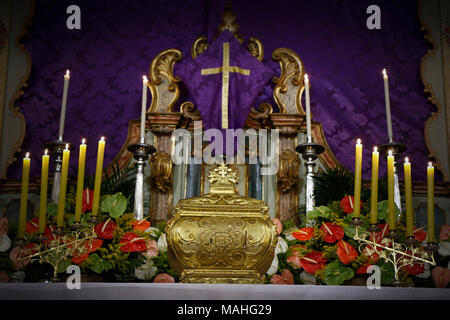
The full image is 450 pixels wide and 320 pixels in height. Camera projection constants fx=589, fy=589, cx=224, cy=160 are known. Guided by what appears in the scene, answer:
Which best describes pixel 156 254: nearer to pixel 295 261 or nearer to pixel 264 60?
pixel 295 261

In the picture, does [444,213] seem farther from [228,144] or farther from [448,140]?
[228,144]

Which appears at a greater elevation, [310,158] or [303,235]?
[310,158]

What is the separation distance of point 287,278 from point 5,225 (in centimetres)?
141

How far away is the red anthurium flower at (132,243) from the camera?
2.75 m

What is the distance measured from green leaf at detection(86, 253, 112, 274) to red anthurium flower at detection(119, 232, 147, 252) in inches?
4.3

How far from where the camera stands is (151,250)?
9.48ft

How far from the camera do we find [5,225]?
2887 millimetres

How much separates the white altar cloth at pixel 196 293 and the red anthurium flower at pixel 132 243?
87 centimetres

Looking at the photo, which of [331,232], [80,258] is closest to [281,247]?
[331,232]

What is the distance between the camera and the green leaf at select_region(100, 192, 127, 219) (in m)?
2.88

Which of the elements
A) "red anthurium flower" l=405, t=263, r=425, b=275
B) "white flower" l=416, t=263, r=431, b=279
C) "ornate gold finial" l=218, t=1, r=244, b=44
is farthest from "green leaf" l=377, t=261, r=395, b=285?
"ornate gold finial" l=218, t=1, r=244, b=44

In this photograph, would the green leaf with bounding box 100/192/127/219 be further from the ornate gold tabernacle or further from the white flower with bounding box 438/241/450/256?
the white flower with bounding box 438/241/450/256

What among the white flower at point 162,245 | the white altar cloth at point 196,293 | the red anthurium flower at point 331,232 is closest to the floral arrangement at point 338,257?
the red anthurium flower at point 331,232

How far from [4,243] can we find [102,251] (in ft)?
1.68
